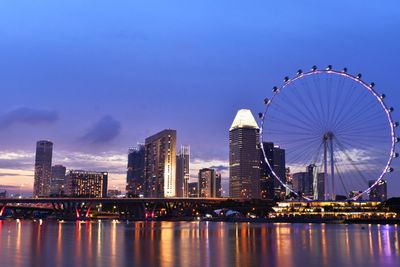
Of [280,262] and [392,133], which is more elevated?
[392,133]

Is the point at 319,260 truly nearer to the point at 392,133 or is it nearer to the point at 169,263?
the point at 169,263

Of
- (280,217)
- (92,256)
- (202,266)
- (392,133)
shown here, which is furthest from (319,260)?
(280,217)

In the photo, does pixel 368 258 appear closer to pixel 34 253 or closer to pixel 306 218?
pixel 34 253

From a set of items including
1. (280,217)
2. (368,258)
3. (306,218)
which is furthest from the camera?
(280,217)

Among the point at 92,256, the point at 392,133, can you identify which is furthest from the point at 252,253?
the point at 392,133

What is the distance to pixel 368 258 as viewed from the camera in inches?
1532

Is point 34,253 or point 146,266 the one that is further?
point 34,253

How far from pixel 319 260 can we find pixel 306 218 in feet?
467

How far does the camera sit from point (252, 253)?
4147cm

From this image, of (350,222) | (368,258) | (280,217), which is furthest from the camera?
(280,217)

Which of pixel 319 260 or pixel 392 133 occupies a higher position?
pixel 392 133

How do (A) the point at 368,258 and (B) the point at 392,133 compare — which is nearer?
(A) the point at 368,258

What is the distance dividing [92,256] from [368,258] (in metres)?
21.0

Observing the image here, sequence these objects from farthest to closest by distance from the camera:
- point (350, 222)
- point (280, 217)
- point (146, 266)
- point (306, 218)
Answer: point (280, 217) → point (306, 218) → point (350, 222) → point (146, 266)
